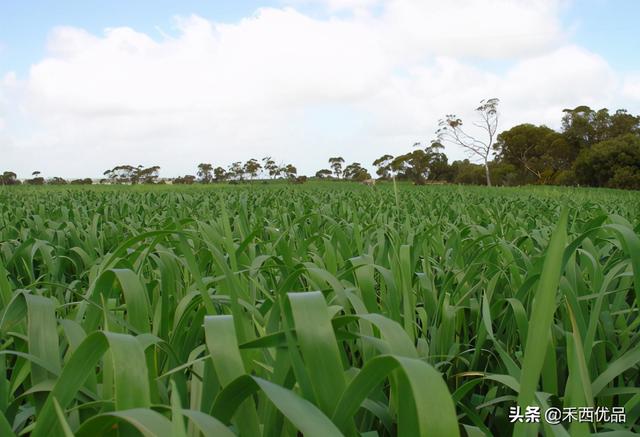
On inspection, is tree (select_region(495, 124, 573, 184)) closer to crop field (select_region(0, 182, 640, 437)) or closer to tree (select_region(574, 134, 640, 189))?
tree (select_region(574, 134, 640, 189))

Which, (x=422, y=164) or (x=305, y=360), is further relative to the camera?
(x=422, y=164)

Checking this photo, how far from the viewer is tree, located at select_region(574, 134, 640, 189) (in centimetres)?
2767

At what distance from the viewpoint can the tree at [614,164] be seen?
27.7 m

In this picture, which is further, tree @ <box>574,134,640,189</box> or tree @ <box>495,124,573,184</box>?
tree @ <box>495,124,573,184</box>

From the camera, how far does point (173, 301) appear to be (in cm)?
132

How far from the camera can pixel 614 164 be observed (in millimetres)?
28438

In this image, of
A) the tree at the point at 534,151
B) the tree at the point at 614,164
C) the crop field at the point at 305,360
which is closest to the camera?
the crop field at the point at 305,360

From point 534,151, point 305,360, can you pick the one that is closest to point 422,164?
point 534,151

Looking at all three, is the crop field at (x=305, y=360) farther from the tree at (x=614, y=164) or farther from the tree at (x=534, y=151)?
the tree at (x=534, y=151)

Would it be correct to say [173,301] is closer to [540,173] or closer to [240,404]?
[240,404]

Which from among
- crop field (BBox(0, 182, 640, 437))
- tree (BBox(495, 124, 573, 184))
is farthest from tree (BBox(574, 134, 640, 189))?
crop field (BBox(0, 182, 640, 437))

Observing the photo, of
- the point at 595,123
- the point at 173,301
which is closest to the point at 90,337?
the point at 173,301

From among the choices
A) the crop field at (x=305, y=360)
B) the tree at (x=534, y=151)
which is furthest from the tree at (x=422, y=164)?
the crop field at (x=305, y=360)

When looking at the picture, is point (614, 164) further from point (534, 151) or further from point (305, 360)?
point (305, 360)
